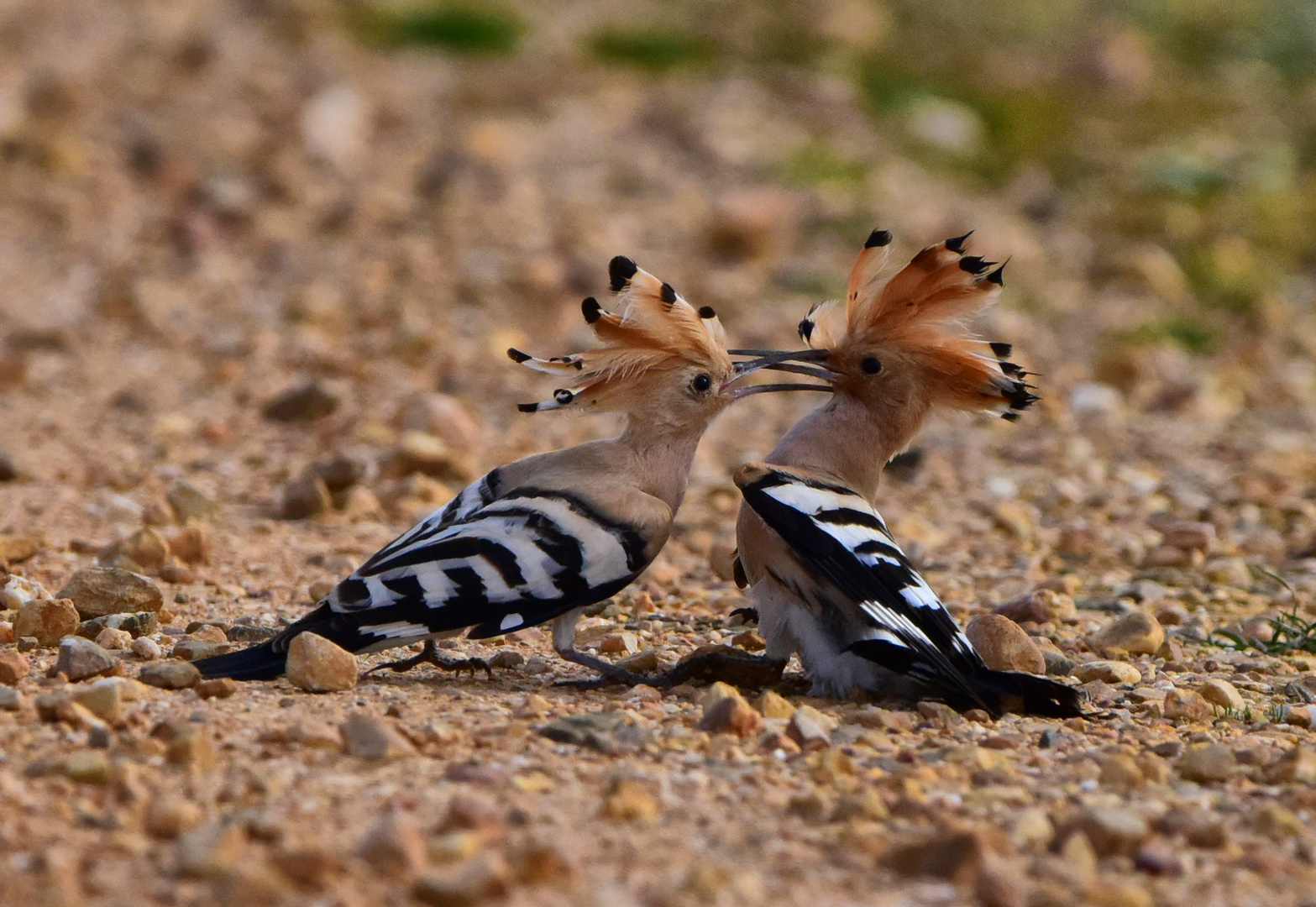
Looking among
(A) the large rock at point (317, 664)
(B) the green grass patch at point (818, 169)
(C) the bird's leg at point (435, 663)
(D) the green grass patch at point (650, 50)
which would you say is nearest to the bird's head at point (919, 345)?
(C) the bird's leg at point (435, 663)

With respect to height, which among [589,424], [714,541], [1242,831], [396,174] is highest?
[396,174]

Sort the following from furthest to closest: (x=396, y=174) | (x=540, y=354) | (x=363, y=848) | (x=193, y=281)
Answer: (x=396, y=174)
(x=193, y=281)
(x=540, y=354)
(x=363, y=848)

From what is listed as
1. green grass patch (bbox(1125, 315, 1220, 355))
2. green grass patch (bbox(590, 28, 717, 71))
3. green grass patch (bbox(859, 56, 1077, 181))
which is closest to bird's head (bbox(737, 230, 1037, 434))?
green grass patch (bbox(1125, 315, 1220, 355))

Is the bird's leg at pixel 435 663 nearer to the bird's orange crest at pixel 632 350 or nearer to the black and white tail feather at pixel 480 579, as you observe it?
the black and white tail feather at pixel 480 579

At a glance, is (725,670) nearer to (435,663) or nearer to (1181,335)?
(435,663)

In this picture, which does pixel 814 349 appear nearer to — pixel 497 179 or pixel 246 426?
pixel 246 426

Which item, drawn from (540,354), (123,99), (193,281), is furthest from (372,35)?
(540,354)
